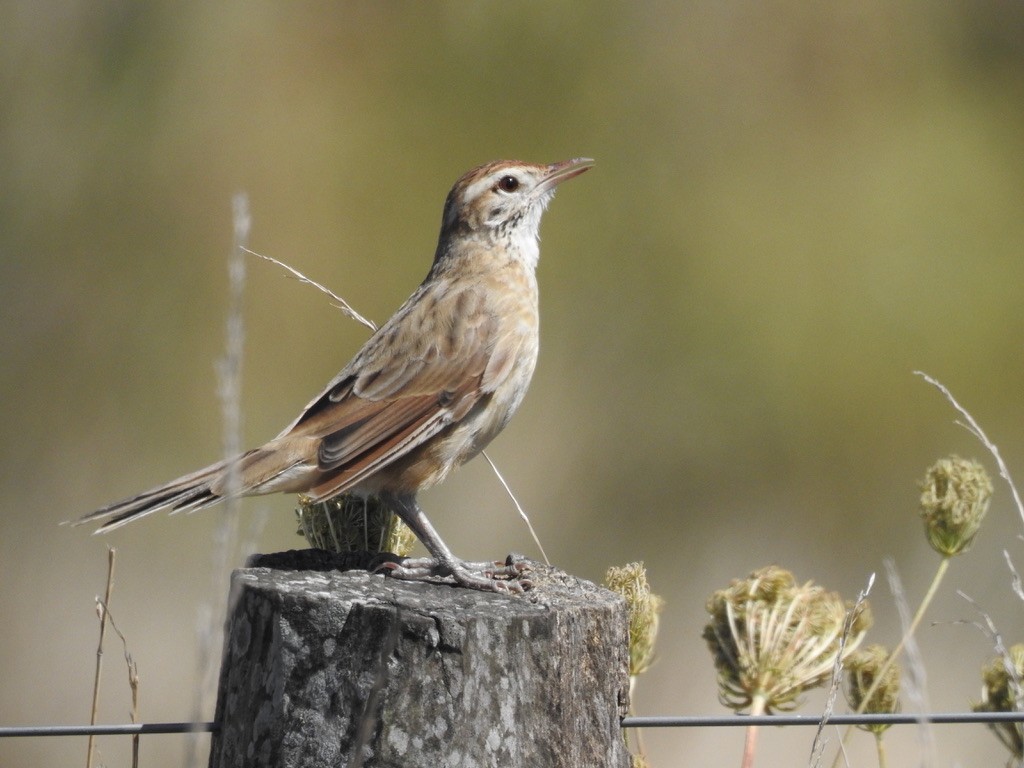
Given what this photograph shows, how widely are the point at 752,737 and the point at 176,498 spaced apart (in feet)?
5.99

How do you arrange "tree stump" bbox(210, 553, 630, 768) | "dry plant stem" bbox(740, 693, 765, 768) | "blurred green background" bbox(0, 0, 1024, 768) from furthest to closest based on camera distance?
1. "blurred green background" bbox(0, 0, 1024, 768)
2. "dry plant stem" bbox(740, 693, 765, 768)
3. "tree stump" bbox(210, 553, 630, 768)

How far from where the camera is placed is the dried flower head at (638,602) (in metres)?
4.06

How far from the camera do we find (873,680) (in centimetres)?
423

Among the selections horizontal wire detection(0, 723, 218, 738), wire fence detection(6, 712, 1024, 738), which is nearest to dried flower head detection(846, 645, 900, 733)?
wire fence detection(6, 712, 1024, 738)

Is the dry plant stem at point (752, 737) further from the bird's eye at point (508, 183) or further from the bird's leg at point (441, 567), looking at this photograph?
the bird's eye at point (508, 183)

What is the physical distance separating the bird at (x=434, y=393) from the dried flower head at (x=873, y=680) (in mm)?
1094

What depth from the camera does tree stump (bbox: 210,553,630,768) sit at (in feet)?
9.77

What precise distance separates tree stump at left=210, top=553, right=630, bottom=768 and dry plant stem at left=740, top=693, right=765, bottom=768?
2.55 feet

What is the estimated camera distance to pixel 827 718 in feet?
10.4

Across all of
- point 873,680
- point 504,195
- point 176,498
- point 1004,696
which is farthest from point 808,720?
point 504,195

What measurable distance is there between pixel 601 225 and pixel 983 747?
663cm

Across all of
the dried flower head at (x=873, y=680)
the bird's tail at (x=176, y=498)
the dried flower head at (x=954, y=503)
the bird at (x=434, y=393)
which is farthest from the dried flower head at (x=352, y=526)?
the dried flower head at (x=954, y=503)

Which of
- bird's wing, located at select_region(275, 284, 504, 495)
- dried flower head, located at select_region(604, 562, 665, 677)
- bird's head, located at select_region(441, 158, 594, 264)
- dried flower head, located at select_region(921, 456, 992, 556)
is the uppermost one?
bird's head, located at select_region(441, 158, 594, 264)

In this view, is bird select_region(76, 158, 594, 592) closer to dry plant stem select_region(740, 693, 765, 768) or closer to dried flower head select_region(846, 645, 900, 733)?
dry plant stem select_region(740, 693, 765, 768)
